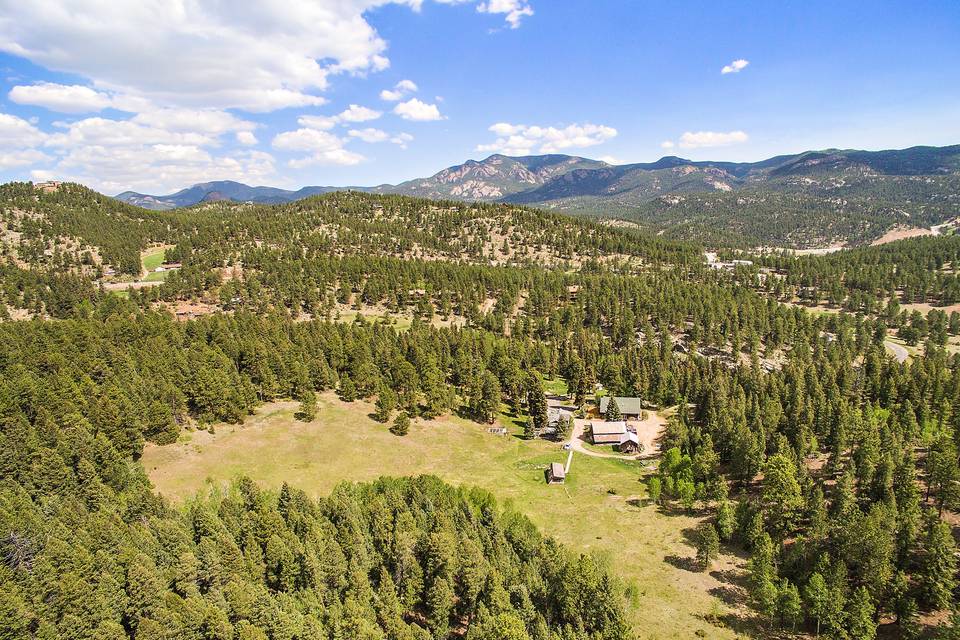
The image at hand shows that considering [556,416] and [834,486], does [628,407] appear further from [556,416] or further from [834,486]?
[834,486]

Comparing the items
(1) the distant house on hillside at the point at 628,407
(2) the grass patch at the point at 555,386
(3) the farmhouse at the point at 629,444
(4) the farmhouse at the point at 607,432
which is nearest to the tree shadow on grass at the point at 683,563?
(3) the farmhouse at the point at 629,444

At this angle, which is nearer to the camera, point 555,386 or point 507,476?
point 507,476

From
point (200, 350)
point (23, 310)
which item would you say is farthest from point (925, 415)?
point (23, 310)

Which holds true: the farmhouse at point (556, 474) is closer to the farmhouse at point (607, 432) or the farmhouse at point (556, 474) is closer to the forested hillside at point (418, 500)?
the forested hillside at point (418, 500)

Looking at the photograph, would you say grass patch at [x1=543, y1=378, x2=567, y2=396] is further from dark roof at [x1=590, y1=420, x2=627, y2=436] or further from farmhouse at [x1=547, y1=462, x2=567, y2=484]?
farmhouse at [x1=547, y1=462, x2=567, y2=484]

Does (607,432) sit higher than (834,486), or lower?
lower

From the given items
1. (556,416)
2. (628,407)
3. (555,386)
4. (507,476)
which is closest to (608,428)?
(628,407)

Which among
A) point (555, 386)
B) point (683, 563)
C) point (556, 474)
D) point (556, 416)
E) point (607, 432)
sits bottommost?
point (555, 386)

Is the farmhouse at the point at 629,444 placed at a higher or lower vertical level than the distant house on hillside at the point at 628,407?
lower
